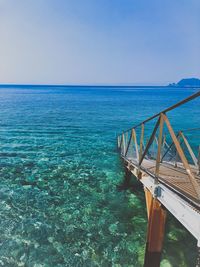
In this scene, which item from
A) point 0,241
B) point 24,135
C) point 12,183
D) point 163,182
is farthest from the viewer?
point 24,135

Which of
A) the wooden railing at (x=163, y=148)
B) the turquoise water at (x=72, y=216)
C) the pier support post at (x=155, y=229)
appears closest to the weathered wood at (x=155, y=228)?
the pier support post at (x=155, y=229)

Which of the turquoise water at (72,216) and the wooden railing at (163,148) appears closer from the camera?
the wooden railing at (163,148)

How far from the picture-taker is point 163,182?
6.16 metres

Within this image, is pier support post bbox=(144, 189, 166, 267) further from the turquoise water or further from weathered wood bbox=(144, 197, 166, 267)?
the turquoise water

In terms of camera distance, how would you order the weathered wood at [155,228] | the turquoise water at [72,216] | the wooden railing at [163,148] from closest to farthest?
the wooden railing at [163,148] → the weathered wood at [155,228] → the turquoise water at [72,216]

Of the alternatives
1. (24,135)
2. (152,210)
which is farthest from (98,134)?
(152,210)

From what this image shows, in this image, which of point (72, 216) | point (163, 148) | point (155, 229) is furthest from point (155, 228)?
point (163, 148)

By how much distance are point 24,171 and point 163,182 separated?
1033cm

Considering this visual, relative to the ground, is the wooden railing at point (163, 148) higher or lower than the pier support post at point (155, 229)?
higher

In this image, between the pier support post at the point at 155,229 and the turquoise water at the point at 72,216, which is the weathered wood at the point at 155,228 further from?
the turquoise water at the point at 72,216

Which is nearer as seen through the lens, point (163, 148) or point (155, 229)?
point (155, 229)

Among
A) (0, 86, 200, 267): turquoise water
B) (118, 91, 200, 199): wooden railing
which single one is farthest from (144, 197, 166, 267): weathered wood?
(0, 86, 200, 267): turquoise water

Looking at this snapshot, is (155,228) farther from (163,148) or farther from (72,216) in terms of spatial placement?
(163,148)

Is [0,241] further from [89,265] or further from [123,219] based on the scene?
[123,219]
